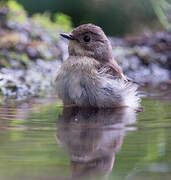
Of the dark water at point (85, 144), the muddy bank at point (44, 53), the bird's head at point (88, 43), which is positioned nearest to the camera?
the dark water at point (85, 144)

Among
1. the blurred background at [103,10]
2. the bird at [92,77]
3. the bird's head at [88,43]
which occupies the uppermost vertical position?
the blurred background at [103,10]

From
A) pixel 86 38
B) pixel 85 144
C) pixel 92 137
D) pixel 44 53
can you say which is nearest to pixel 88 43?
pixel 86 38

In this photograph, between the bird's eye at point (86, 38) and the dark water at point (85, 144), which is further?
the bird's eye at point (86, 38)

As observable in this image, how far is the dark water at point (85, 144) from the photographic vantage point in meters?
2.87

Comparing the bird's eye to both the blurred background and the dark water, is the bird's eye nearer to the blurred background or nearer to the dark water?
the dark water

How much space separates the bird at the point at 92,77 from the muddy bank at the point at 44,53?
1.55 metres

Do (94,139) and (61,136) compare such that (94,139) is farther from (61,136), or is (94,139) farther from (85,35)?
(85,35)

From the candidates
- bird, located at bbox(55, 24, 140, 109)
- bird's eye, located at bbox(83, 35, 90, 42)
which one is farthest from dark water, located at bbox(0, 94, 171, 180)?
bird's eye, located at bbox(83, 35, 90, 42)

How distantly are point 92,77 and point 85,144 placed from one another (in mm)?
2048

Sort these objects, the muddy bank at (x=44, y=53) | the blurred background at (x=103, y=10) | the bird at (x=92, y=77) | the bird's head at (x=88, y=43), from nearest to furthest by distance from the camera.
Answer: the bird at (x=92, y=77) < the bird's head at (x=88, y=43) < the muddy bank at (x=44, y=53) < the blurred background at (x=103, y=10)

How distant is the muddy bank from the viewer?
332 inches

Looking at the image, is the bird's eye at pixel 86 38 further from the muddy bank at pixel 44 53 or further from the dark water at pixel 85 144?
the muddy bank at pixel 44 53

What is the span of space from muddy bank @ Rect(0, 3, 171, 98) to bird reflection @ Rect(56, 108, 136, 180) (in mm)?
2367

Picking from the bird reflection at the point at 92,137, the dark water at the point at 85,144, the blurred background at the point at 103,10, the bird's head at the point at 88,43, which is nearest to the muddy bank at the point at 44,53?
the blurred background at the point at 103,10
